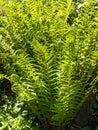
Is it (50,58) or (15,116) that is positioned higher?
(50,58)

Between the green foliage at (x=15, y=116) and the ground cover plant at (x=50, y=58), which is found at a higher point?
the ground cover plant at (x=50, y=58)

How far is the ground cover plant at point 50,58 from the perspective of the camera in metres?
2.01

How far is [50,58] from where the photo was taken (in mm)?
2158

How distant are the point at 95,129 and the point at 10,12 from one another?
97 centimetres

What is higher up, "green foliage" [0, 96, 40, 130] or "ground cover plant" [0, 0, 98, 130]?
"ground cover plant" [0, 0, 98, 130]

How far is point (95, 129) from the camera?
234 cm

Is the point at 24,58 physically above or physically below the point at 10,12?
below

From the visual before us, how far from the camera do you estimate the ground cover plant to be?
201 cm

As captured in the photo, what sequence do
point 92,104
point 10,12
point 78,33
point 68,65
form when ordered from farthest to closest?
point 92,104, point 10,12, point 78,33, point 68,65

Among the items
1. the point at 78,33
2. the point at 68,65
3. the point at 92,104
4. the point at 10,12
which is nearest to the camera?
the point at 68,65

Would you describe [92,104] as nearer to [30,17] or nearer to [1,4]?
[30,17]

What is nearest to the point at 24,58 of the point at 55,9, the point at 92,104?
the point at 55,9

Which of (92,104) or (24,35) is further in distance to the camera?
(92,104)

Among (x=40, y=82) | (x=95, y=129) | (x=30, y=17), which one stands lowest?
(x=95, y=129)
